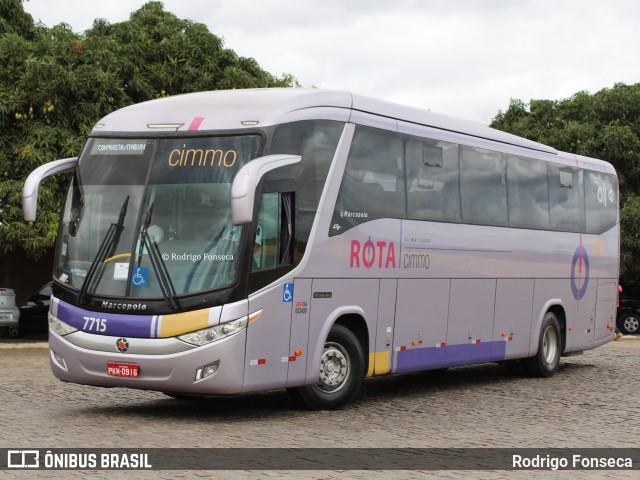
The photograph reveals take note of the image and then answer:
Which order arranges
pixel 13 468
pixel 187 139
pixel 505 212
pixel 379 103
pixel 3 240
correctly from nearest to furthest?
pixel 13 468, pixel 187 139, pixel 379 103, pixel 505 212, pixel 3 240

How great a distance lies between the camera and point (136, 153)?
12.1 m

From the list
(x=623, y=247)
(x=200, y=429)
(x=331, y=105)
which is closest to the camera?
(x=200, y=429)

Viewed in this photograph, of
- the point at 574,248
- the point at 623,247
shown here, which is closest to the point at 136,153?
the point at 574,248

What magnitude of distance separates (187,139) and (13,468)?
14.8 feet

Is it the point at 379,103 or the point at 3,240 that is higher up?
the point at 379,103

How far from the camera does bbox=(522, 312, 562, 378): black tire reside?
59.0 ft

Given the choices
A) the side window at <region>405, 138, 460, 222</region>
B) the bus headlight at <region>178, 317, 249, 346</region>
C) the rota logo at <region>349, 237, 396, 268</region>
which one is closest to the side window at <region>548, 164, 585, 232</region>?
the side window at <region>405, 138, 460, 222</region>

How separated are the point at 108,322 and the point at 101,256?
2.36 feet

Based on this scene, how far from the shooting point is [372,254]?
13414 mm

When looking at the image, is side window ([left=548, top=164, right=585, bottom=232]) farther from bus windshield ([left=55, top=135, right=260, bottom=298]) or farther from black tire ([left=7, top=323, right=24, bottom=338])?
black tire ([left=7, top=323, right=24, bottom=338])

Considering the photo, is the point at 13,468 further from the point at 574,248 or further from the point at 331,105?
the point at 574,248

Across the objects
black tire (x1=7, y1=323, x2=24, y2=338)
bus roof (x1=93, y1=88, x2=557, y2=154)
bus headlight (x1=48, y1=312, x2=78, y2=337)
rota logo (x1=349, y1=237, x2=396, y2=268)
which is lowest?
black tire (x1=7, y1=323, x2=24, y2=338)

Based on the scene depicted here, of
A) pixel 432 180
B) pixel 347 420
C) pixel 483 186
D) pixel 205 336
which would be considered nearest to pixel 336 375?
pixel 347 420

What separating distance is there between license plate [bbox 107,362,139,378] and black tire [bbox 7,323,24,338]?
17.5m
